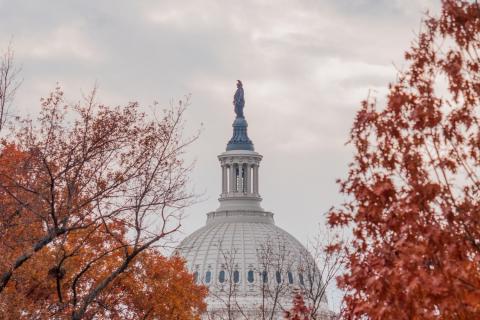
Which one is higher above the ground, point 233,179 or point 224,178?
point 224,178

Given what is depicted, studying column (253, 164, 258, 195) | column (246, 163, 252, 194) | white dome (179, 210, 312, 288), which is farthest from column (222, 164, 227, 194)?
white dome (179, 210, 312, 288)

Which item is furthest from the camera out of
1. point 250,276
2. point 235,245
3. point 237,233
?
point 237,233

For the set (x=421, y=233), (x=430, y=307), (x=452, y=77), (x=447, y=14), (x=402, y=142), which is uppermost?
(x=447, y=14)

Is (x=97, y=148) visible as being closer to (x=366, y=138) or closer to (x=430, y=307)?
(x=366, y=138)

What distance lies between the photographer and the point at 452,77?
46.4 feet

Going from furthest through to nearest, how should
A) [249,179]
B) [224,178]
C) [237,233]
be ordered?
[224,178] → [249,179] → [237,233]

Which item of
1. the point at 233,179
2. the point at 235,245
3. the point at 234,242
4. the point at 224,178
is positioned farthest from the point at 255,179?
the point at 235,245

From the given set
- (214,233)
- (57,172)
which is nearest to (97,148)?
(57,172)

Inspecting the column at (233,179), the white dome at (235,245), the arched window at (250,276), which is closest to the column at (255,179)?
the column at (233,179)

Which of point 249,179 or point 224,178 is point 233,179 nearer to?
point 224,178

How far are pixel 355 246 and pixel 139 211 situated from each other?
9.88 metres

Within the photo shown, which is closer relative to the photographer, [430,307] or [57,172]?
[430,307]

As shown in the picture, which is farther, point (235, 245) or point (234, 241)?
point (234, 241)

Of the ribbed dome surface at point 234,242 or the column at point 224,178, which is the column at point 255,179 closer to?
the column at point 224,178
